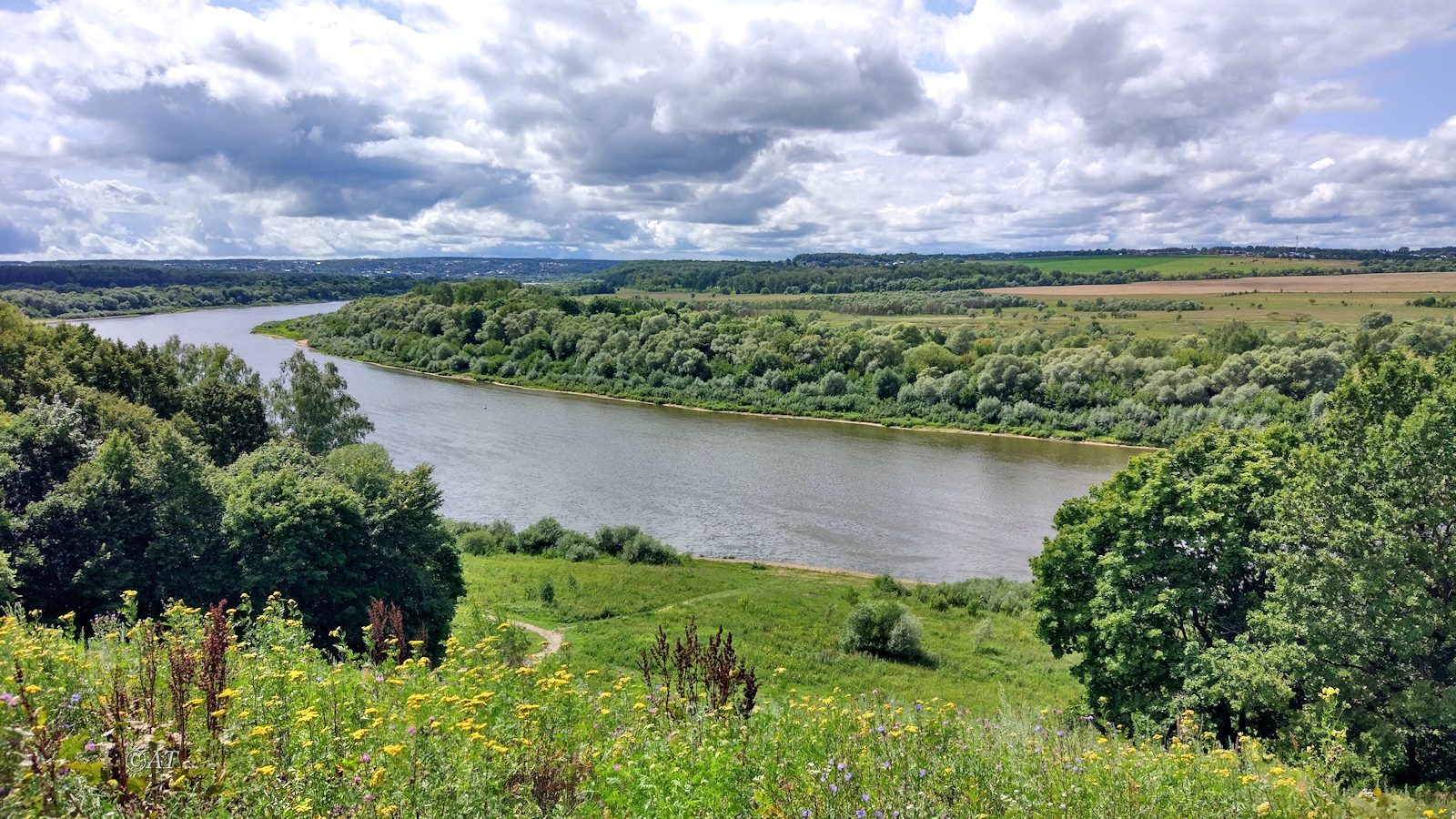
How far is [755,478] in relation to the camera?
4741cm

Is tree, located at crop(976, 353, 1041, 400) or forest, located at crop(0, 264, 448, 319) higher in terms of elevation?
forest, located at crop(0, 264, 448, 319)

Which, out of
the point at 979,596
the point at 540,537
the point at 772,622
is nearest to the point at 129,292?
the point at 540,537

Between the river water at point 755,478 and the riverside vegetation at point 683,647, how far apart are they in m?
4.40

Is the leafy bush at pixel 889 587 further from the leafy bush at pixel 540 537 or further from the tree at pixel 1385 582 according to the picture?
the tree at pixel 1385 582

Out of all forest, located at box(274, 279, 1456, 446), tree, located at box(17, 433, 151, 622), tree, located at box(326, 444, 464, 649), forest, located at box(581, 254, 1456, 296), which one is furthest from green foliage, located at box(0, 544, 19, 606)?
forest, located at box(581, 254, 1456, 296)

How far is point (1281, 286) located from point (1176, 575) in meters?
138

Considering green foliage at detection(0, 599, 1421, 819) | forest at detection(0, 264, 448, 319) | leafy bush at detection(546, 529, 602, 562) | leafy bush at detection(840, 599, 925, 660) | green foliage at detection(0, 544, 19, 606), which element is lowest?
leafy bush at detection(546, 529, 602, 562)

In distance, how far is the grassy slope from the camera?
21.6 m

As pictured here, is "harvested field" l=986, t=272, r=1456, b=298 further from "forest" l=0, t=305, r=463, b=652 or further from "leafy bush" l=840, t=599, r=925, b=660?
"forest" l=0, t=305, r=463, b=652

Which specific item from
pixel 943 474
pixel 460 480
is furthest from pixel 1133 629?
pixel 460 480

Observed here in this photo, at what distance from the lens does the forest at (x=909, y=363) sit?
61375mm

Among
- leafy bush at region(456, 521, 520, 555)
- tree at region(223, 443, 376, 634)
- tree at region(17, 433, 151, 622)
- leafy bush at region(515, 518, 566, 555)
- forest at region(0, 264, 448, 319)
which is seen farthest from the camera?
forest at region(0, 264, 448, 319)

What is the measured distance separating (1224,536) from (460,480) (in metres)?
38.1

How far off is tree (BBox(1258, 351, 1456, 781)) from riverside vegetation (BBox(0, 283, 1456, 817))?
0.17ft
